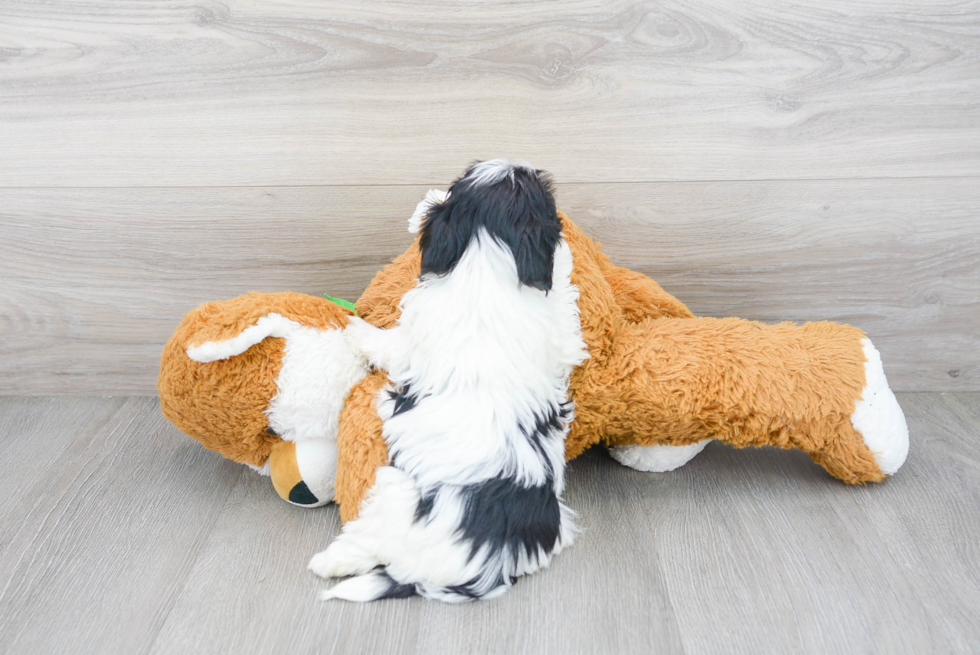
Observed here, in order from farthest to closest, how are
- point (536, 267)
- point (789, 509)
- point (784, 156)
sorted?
point (784, 156), point (789, 509), point (536, 267)

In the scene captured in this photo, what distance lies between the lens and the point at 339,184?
3.37 feet

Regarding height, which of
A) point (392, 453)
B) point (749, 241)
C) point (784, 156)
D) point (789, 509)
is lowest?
point (789, 509)

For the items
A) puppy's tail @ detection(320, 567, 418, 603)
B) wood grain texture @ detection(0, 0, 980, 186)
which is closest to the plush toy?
puppy's tail @ detection(320, 567, 418, 603)

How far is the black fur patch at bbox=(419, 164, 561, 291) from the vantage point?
73 centimetres

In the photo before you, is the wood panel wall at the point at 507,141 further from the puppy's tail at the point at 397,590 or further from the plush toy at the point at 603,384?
the puppy's tail at the point at 397,590

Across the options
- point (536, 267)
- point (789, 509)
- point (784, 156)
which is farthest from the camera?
point (784, 156)

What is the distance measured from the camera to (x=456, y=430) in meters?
0.73

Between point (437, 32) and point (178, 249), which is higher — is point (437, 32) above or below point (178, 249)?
above

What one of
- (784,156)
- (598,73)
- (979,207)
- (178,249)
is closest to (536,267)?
(598,73)

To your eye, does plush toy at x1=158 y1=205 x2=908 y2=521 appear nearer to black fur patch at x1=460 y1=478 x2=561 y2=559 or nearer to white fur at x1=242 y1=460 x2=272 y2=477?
white fur at x1=242 y1=460 x2=272 y2=477

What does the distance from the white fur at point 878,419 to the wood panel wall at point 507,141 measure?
0.25m

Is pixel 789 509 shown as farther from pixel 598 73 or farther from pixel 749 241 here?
pixel 598 73

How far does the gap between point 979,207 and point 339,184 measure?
37.1 inches

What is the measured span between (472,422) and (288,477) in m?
0.29
